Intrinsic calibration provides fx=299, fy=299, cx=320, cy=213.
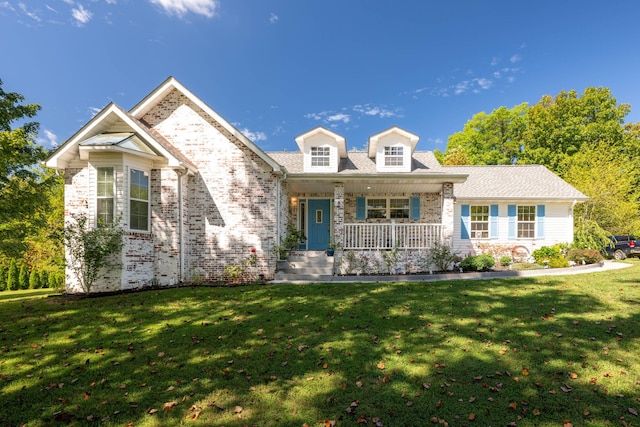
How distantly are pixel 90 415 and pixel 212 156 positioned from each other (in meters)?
8.99

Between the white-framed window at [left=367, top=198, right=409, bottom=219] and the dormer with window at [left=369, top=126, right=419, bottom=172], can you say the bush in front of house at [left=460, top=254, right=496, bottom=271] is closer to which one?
the white-framed window at [left=367, top=198, right=409, bottom=219]

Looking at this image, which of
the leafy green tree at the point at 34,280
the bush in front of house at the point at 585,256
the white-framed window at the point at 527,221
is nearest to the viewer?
the bush in front of house at the point at 585,256

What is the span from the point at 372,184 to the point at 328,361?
923cm

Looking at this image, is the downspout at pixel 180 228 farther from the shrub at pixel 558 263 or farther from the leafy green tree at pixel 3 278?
the leafy green tree at pixel 3 278

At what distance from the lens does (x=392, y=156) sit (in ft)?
46.1

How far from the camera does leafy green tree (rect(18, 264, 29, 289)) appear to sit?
17703 mm

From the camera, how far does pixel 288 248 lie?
11969 mm

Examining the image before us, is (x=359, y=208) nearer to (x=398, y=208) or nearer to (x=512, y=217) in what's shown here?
(x=398, y=208)

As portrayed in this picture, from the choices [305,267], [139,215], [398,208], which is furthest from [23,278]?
[398,208]

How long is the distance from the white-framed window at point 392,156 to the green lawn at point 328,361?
25.5 feet

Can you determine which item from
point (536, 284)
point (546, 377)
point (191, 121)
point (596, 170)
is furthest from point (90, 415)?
point (596, 170)

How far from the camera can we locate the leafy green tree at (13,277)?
17453mm

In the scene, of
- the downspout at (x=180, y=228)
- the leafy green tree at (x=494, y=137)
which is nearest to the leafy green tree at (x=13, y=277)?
the downspout at (x=180, y=228)

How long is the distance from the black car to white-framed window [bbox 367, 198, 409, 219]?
12.3 metres
